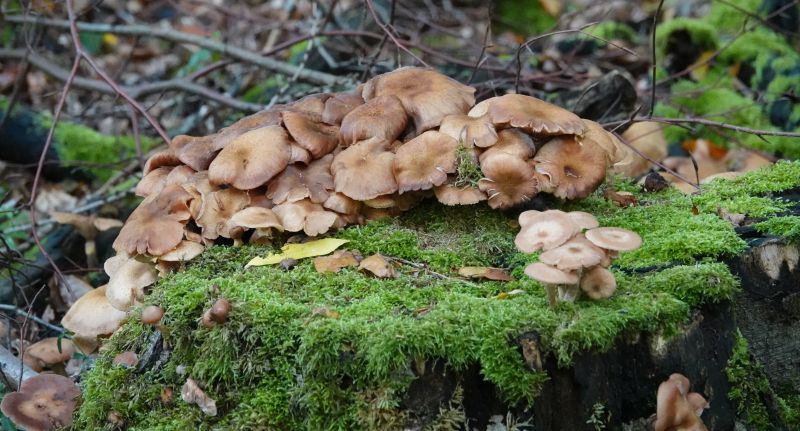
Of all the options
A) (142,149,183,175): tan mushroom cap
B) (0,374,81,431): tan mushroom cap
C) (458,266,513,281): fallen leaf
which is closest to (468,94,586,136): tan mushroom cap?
Answer: (458,266,513,281): fallen leaf

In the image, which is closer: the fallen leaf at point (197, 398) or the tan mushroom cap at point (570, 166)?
the fallen leaf at point (197, 398)

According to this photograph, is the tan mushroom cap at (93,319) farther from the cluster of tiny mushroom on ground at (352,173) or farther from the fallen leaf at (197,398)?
the fallen leaf at (197,398)

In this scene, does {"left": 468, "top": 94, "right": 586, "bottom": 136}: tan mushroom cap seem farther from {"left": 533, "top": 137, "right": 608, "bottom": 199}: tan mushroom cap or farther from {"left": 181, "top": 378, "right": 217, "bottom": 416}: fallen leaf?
{"left": 181, "top": 378, "right": 217, "bottom": 416}: fallen leaf

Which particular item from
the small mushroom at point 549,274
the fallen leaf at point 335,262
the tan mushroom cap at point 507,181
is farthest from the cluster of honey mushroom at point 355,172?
the small mushroom at point 549,274

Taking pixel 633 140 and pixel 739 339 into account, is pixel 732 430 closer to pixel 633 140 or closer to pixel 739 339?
pixel 739 339

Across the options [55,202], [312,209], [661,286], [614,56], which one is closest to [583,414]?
[661,286]

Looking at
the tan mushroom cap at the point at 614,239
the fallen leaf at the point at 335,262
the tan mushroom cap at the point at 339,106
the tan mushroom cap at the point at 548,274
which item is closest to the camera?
the tan mushroom cap at the point at 548,274
